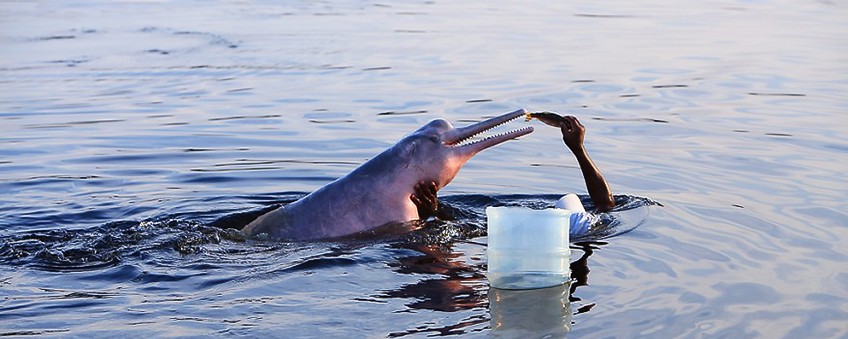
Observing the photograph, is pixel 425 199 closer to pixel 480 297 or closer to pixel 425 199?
pixel 425 199

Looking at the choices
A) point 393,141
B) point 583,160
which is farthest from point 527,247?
point 393,141

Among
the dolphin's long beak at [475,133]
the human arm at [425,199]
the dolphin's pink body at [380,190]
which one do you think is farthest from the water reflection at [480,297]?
the dolphin's long beak at [475,133]

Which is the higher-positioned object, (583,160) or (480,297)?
(583,160)

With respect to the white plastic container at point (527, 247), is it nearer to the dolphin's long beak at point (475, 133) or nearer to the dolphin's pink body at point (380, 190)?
the dolphin's pink body at point (380, 190)

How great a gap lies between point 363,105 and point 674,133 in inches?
139

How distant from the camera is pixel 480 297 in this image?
688cm

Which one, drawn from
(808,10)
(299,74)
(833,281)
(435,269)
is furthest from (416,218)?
(808,10)

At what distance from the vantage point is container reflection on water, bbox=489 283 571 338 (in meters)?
6.28

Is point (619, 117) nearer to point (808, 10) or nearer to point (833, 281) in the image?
point (833, 281)

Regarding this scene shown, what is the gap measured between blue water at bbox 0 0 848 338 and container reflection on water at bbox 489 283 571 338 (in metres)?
0.02

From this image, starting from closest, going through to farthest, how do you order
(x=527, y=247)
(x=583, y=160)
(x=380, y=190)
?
(x=527, y=247) → (x=380, y=190) → (x=583, y=160)

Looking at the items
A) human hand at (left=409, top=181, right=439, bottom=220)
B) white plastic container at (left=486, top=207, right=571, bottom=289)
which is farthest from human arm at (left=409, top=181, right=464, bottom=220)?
white plastic container at (left=486, top=207, right=571, bottom=289)

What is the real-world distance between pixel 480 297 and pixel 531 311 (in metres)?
0.38

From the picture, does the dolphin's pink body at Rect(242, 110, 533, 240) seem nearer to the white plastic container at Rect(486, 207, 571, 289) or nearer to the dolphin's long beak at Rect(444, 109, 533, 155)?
the dolphin's long beak at Rect(444, 109, 533, 155)
